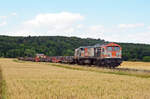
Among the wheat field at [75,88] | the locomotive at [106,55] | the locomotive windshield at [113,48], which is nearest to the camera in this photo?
the wheat field at [75,88]

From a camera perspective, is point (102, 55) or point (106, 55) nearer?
point (106, 55)

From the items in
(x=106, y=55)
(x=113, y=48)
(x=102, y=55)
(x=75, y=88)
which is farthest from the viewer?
(x=113, y=48)

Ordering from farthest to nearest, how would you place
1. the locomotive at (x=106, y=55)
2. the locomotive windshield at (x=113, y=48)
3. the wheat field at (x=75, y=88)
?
1. the locomotive windshield at (x=113, y=48)
2. the locomotive at (x=106, y=55)
3. the wheat field at (x=75, y=88)

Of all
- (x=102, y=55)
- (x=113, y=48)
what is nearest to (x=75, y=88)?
(x=102, y=55)

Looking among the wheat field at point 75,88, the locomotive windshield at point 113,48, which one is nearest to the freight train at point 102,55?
the locomotive windshield at point 113,48

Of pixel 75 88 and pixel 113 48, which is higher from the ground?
pixel 113 48

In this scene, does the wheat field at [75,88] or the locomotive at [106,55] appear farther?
the locomotive at [106,55]

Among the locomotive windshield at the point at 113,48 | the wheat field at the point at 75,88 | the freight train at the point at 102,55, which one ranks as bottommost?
the wheat field at the point at 75,88

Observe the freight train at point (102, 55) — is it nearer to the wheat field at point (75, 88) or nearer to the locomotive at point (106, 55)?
the locomotive at point (106, 55)

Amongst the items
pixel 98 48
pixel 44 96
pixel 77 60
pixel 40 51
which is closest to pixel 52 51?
pixel 40 51

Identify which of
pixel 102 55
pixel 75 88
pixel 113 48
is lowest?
pixel 75 88

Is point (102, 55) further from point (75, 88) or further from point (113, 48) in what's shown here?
point (75, 88)

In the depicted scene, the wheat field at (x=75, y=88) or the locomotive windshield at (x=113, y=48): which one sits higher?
the locomotive windshield at (x=113, y=48)

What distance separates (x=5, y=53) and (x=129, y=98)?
6465 inches
